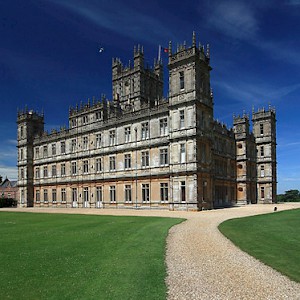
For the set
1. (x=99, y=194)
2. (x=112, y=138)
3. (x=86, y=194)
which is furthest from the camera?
(x=86, y=194)

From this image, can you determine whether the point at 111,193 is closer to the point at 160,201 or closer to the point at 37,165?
the point at 160,201

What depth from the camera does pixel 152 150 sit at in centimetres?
3856

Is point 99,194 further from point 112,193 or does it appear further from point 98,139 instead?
point 98,139

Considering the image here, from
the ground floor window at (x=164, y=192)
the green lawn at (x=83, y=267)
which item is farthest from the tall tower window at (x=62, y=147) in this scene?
the green lawn at (x=83, y=267)

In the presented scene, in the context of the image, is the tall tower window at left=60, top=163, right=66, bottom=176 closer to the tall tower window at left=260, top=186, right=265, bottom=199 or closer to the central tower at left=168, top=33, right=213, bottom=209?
the central tower at left=168, top=33, right=213, bottom=209

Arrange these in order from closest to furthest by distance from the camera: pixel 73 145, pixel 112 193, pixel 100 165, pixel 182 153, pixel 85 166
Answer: pixel 182 153 < pixel 112 193 < pixel 100 165 < pixel 85 166 < pixel 73 145

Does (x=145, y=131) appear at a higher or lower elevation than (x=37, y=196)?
higher

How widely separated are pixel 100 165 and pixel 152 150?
1026 centimetres

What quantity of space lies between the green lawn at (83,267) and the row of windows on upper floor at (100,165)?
2216 centimetres

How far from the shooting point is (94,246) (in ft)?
41.6

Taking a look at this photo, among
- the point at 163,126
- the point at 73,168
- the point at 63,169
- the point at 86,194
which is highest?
the point at 163,126

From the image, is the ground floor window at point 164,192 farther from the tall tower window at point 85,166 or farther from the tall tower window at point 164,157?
the tall tower window at point 85,166

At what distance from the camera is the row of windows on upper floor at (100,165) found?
37344mm

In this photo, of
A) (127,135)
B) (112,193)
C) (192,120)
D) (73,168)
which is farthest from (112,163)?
(192,120)
